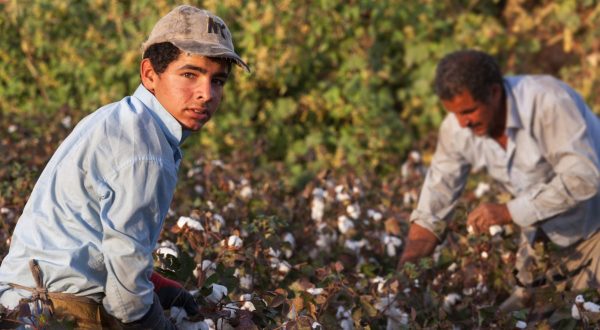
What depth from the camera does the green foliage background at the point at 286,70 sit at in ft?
22.0

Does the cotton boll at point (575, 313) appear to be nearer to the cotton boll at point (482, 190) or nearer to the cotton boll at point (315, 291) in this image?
the cotton boll at point (315, 291)

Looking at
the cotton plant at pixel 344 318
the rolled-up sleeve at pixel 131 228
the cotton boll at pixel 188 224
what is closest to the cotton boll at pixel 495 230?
→ the cotton plant at pixel 344 318

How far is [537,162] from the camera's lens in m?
4.35

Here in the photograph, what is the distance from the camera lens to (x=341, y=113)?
691cm

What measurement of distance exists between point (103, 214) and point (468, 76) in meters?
2.35

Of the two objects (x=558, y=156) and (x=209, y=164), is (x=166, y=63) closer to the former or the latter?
(x=558, y=156)

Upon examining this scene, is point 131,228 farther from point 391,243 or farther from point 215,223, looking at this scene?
point 391,243

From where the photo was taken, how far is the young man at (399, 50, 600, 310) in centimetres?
411

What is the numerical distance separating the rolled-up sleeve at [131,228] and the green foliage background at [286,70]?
13.3ft

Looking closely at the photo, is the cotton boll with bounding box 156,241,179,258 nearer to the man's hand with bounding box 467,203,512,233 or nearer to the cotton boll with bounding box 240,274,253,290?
the cotton boll with bounding box 240,274,253,290

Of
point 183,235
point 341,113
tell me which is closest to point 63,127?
point 341,113

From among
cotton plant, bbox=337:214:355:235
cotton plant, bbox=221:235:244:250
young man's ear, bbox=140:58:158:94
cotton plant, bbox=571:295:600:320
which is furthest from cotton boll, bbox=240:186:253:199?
young man's ear, bbox=140:58:158:94

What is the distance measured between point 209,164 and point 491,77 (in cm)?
170

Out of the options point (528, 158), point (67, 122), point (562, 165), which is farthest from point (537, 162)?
point (67, 122)
